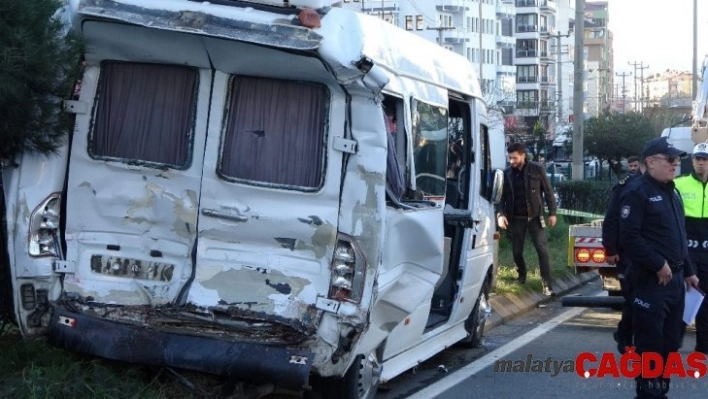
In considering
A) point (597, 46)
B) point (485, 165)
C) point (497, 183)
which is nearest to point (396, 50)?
point (497, 183)

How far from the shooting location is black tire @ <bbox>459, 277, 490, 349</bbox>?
33.6 ft

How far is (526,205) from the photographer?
13891 mm

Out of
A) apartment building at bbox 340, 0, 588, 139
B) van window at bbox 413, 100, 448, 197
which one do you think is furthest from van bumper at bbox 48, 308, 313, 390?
apartment building at bbox 340, 0, 588, 139

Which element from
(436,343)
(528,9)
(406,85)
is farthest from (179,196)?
(528,9)

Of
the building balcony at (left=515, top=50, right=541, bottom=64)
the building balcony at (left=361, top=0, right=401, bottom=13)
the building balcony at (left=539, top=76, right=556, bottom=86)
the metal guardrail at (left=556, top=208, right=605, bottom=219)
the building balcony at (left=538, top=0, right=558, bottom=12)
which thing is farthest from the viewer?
the building balcony at (left=539, top=76, right=556, bottom=86)

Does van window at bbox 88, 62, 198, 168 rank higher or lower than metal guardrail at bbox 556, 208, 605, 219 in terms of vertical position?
lower

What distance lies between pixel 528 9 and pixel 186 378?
107 m

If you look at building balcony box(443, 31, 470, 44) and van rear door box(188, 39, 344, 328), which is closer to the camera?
van rear door box(188, 39, 344, 328)

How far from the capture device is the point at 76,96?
6719 millimetres

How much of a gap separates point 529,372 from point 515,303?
363 centimetres

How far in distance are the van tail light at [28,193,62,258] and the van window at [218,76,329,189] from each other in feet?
3.34

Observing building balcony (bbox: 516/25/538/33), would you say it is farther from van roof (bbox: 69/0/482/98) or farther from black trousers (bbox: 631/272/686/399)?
van roof (bbox: 69/0/482/98)

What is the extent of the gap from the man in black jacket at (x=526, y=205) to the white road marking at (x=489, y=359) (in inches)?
35.3

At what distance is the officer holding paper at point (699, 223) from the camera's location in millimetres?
10102
